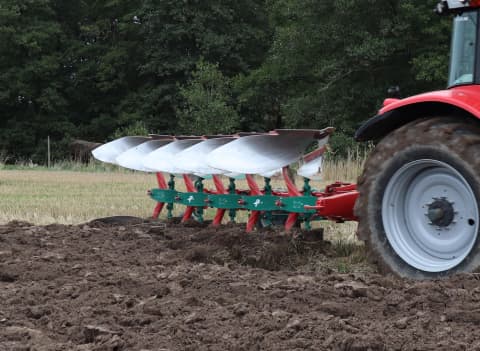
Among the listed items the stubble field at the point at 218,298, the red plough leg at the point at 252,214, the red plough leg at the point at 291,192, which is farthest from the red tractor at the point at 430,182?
the red plough leg at the point at 252,214

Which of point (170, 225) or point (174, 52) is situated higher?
point (174, 52)

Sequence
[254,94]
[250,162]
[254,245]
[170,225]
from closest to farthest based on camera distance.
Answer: [254,245] < [250,162] < [170,225] < [254,94]

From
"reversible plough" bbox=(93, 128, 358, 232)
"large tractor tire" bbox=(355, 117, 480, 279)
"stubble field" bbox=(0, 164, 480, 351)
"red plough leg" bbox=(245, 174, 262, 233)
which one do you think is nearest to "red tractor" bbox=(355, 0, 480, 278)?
"large tractor tire" bbox=(355, 117, 480, 279)

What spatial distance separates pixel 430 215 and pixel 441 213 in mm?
70

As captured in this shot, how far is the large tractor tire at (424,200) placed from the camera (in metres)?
4.18

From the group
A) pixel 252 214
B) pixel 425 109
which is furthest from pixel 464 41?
pixel 252 214

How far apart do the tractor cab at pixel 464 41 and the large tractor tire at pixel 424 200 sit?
504mm

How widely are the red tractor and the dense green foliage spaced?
20175 mm

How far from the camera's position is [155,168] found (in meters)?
8.23

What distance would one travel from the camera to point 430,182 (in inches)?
176

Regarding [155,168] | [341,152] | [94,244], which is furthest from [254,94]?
[94,244]

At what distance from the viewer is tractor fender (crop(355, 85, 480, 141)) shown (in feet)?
14.1

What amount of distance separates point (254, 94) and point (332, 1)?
5818 mm

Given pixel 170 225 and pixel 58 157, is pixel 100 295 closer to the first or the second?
pixel 170 225
